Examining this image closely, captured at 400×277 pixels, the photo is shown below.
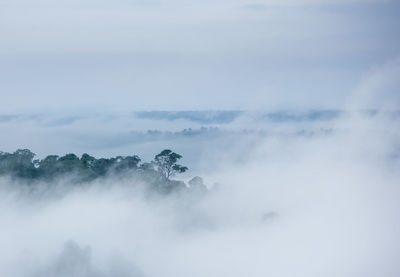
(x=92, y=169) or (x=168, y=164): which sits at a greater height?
(x=92, y=169)

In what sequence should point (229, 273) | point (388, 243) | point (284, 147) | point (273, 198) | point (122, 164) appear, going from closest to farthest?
1. point (388, 243)
2. point (229, 273)
3. point (273, 198)
4. point (122, 164)
5. point (284, 147)

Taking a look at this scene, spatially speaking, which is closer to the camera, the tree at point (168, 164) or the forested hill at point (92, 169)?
the forested hill at point (92, 169)

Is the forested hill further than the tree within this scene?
No

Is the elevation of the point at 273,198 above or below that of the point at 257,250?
above

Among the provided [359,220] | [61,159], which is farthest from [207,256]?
[61,159]

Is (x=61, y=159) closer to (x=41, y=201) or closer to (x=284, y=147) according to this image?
(x=41, y=201)
